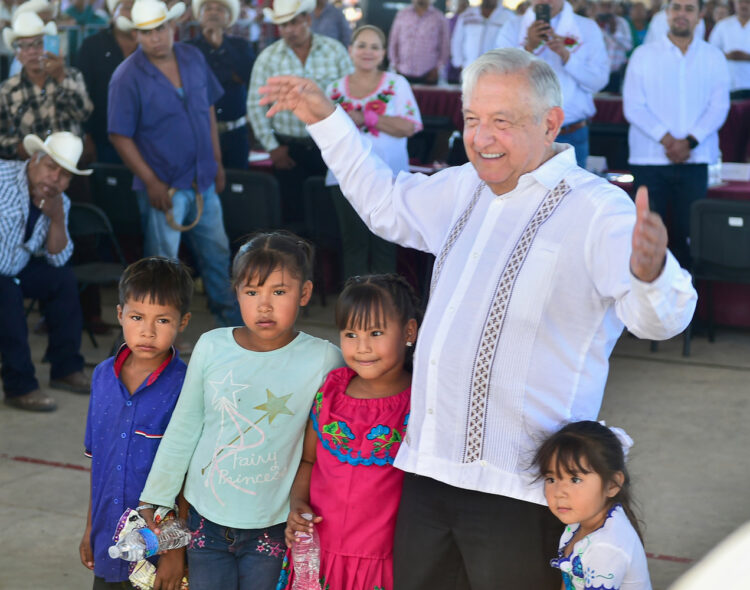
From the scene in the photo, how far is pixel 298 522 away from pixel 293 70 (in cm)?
465

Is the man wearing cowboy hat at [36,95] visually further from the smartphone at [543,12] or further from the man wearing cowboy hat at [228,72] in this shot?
the smartphone at [543,12]

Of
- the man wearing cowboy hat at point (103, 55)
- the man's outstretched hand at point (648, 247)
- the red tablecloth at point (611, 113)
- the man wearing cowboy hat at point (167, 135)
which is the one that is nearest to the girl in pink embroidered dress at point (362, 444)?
the man's outstretched hand at point (648, 247)

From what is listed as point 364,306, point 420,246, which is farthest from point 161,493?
point 420,246

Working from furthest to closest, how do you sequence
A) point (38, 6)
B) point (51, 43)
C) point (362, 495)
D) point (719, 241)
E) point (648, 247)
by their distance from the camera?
point (38, 6) → point (51, 43) → point (719, 241) → point (362, 495) → point (648, 247)

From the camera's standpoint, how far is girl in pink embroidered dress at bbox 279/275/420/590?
233 centimetres

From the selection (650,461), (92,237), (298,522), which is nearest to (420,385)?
(298,522)

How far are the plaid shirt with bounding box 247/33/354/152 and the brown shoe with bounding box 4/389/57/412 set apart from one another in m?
2.20

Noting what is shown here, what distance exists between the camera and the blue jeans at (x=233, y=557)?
2.46 metres

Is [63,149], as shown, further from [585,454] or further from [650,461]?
[585,454]

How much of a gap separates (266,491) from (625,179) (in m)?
4.42

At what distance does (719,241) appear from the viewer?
19.5ft

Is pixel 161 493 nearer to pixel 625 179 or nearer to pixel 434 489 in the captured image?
pixel 434 489

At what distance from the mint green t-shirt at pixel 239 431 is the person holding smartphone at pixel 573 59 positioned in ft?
13.9

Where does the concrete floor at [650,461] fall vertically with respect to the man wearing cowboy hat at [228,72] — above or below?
below
